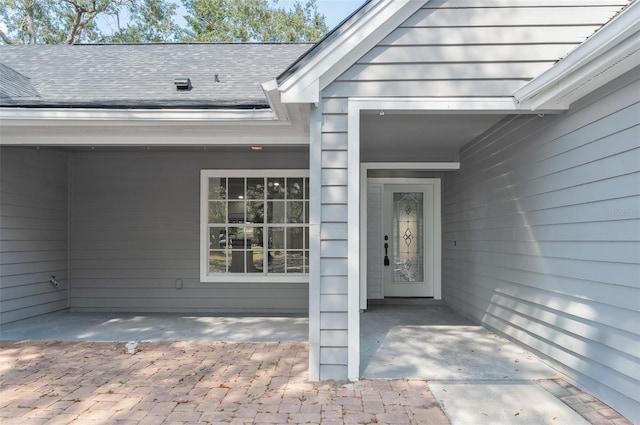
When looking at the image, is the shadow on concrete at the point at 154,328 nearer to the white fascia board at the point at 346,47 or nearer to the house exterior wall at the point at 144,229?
the house exterior wall at the point at 144,229

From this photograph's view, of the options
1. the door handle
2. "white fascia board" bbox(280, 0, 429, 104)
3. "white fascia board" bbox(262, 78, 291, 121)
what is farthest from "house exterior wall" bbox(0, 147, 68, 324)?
the door handle

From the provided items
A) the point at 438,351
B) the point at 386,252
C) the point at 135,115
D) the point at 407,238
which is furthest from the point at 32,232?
the point at 407,238

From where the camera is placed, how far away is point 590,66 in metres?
2.72

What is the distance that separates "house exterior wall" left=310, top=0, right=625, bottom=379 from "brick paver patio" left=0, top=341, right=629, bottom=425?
1.37 feet

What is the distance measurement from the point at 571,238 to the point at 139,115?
4177mm

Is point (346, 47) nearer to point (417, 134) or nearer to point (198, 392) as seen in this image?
point (417, 134)

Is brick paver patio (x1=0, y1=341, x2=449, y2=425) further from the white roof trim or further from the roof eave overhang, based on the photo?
the white roof trim

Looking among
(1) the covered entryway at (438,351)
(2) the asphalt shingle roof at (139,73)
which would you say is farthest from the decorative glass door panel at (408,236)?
(2) the asphalt shingle roof at (139,73)

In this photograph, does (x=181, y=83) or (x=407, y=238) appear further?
(x=407, y=238)

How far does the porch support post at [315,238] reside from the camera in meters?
3.37

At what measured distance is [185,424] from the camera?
266cm

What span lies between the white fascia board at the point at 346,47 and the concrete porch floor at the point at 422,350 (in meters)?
2.42

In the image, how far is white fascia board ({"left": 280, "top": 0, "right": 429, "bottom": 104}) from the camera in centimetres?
325

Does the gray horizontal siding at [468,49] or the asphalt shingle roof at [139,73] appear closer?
the gray horizontal siding at [468,49]
